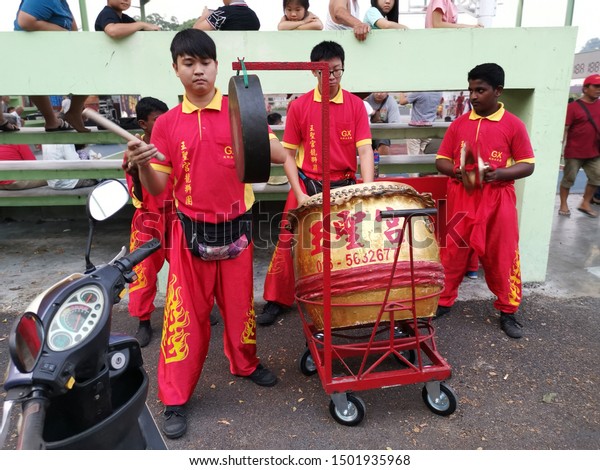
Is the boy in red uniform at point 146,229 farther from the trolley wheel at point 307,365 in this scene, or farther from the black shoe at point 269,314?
the trolley wheel at point 307,365

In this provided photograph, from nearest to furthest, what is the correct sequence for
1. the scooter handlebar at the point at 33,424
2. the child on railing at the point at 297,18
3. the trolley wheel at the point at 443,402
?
the scooter handlebar at the point at 33,424 < the trolley wheel at the point at 443,402 < the child on railing at the point at 297,18

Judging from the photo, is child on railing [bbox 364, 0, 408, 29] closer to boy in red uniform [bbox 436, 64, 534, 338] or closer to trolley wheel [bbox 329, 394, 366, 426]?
boy in red uniform [bbox 436, 64, 534, 338]

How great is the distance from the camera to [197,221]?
2.50 meters

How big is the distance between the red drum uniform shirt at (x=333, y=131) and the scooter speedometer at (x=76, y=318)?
220 cm

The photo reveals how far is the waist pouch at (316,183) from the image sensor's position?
11.1ft

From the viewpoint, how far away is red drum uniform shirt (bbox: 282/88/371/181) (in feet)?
10.9

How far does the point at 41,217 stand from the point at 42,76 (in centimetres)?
402

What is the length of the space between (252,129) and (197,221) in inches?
33.9

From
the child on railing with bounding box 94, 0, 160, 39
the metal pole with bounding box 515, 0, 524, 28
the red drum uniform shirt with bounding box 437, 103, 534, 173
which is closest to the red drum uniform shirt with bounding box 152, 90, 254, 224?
the child on railing with bounding box 94, 0, 160, 39

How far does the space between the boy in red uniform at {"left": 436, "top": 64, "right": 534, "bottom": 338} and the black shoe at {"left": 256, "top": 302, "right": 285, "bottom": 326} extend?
1.45 m

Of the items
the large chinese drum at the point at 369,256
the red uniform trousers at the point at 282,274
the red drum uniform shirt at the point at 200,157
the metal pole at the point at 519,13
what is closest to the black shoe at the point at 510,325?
the large chinese drum at the point at 369,256

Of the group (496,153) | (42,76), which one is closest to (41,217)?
(42,76)

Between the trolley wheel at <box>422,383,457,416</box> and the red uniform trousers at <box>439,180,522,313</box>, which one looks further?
the red uniform trousers at <box>439,180,522,313</box>

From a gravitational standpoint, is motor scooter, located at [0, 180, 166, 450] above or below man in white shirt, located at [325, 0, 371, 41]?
below
